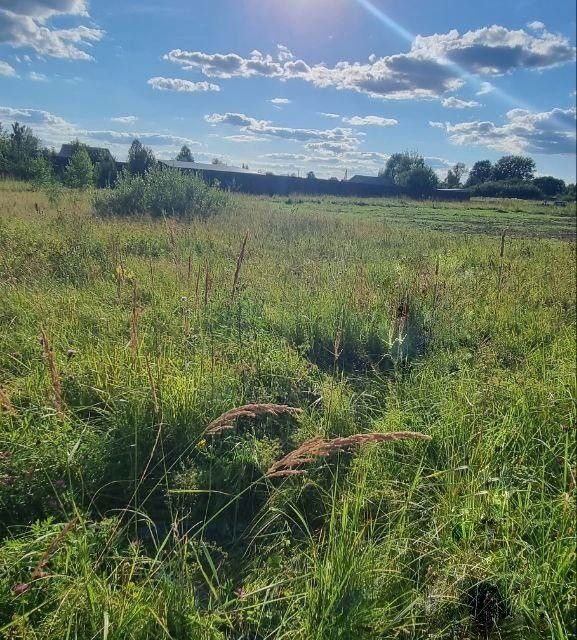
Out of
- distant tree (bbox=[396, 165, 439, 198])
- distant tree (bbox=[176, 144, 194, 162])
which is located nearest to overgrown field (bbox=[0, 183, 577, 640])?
distant tree (bbox=[396, 165, 439, 198])

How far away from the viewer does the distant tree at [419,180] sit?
198ft

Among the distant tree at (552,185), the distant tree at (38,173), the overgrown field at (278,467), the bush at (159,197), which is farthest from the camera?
the bush at (159,197)

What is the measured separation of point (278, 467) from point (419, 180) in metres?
67.1

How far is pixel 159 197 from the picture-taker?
1309cm

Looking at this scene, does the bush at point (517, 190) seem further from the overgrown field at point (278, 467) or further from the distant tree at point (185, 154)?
the distant tree at point (185, 154)

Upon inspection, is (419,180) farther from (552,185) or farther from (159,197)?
(159,197)

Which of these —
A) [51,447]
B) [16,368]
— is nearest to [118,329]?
[16,368]

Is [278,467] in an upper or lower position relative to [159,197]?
lower

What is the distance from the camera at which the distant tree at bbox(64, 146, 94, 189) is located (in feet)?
55.5

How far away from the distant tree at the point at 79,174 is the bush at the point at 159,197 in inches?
148

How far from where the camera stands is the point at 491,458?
8.21 feet

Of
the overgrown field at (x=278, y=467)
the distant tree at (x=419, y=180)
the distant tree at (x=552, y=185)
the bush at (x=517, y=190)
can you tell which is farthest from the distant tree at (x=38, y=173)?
the distant tree at (x=419, y=180)

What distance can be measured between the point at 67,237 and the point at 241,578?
676 cm

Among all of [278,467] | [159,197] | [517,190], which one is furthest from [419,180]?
[278,467]
